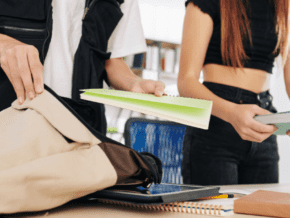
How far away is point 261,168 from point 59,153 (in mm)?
774

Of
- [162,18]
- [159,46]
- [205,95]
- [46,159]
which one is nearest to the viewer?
[46,159]

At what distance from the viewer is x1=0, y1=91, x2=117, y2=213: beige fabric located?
323 millimetres

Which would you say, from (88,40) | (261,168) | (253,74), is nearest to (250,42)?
(253,74)

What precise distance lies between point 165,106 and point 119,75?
1.24 ft

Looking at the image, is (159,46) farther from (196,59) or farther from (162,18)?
(196,59)

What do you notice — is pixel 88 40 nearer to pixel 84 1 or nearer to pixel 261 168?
pixel 84 1

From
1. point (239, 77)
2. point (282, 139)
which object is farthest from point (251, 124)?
point (282, 139)

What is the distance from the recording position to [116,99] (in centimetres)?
43

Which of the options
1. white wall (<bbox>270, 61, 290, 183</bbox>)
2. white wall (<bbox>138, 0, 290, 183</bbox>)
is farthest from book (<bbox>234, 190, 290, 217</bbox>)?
white wall (<bbox>138, 0, 290, 183</bbox>)

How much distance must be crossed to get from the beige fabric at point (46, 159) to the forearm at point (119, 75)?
321 mm

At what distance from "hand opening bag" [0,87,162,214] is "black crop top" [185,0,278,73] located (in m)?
0.68

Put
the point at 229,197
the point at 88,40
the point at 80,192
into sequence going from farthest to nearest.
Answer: the point at 88,40 → the point at 229,197 → the point at 80,192

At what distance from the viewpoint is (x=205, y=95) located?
0.88 metres

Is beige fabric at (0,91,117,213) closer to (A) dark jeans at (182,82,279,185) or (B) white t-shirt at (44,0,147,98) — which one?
(B) white t-shirt at (44,0,147,98)
